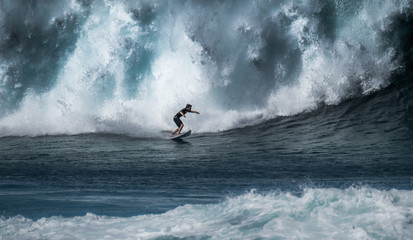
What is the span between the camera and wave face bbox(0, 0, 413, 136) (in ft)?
61.8

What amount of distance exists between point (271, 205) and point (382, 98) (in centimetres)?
1121

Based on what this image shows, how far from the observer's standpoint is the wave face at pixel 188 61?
18.8 m

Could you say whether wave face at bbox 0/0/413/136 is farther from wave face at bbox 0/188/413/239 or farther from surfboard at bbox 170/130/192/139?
wave face at bbox 0/188/413/239

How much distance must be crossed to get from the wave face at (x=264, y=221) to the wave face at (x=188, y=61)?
37.3 ft

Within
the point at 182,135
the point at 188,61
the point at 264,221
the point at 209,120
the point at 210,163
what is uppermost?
the point at 188,61

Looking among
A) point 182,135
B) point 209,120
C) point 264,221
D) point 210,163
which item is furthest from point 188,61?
point 264,221

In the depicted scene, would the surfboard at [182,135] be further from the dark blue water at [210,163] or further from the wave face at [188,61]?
the wave face at [188,61]

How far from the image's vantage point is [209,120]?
19.0m

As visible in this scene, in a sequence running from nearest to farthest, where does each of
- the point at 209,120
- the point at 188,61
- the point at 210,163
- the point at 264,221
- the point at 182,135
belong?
the point at 264,221
the point at 210,163
the point at 182,135
the point at 209,120
the point at 188,61

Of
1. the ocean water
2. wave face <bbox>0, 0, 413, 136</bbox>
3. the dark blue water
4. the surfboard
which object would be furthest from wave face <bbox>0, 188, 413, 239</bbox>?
wave face <bbox>0, 0, 413, 136</bbox>

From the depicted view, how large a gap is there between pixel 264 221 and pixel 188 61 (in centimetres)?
1517

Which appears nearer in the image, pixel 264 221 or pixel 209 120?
pixel 264 221

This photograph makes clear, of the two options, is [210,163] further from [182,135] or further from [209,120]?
[209,120]

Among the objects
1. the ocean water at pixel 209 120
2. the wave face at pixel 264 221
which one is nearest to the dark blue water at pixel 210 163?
the ocean water at pixel 209 120
